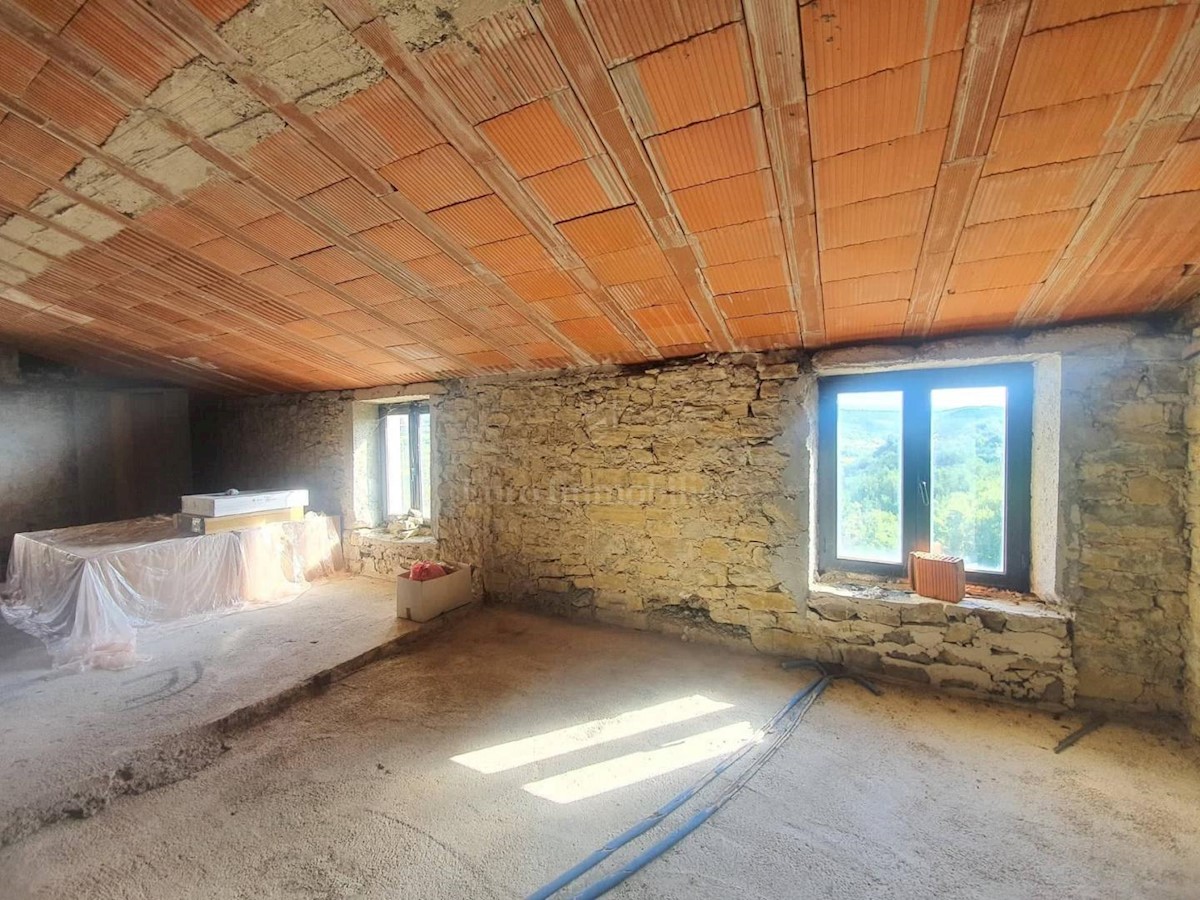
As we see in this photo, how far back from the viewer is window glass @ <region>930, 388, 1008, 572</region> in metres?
2.70

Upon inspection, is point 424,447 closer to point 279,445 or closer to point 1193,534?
point 279,445

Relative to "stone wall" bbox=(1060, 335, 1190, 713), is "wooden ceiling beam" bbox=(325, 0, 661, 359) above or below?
above

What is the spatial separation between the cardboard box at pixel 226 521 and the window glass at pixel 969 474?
4985 mm

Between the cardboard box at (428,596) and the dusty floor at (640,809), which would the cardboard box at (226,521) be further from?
the dusty floor at (640,809)

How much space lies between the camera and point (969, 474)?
2750 mm

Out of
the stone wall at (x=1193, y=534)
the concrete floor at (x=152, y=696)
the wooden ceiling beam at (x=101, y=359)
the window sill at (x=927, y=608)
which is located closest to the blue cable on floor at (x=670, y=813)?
the window sill at (x=927, y=608)

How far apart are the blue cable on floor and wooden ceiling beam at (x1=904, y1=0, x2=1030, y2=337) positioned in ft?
6.90

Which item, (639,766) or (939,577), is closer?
(639,766)

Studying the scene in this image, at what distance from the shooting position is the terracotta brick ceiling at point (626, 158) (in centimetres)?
118

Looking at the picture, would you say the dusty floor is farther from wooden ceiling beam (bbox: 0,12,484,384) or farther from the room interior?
wooden ceiling beam (bbox: 0,12,484,384)

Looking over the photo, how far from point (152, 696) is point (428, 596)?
4.78ft

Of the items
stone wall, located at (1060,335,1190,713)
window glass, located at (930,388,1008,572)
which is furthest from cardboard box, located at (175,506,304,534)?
stone wall, located at (1060,335,1190,713)

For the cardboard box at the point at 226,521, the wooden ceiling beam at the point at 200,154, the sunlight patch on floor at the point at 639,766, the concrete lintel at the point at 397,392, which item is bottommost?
the sunlight patch on floor at the point at 639,766

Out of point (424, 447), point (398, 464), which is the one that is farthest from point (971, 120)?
point (398, 464)
